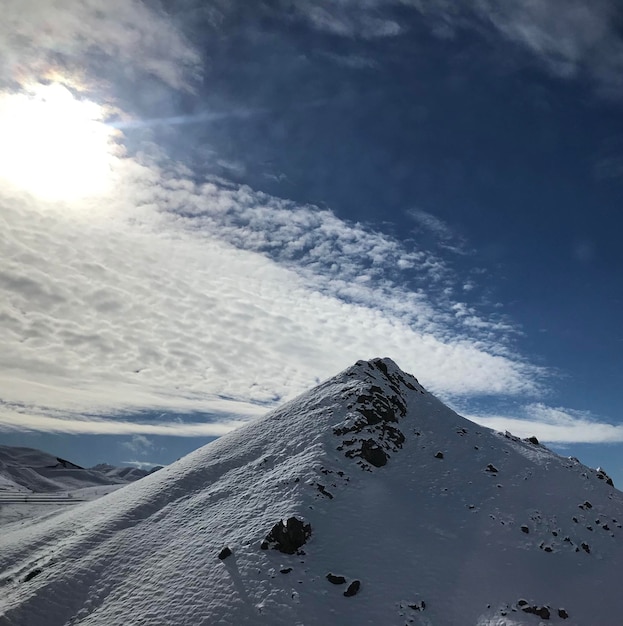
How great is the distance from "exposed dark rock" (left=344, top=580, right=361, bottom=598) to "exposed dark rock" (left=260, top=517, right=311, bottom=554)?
3.73m

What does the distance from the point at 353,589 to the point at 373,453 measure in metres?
13.3

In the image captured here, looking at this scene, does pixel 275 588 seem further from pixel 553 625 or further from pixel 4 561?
pixel 4 561

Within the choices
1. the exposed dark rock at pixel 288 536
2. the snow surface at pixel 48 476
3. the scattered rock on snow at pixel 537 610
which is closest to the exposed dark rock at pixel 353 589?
the exposed dark rock at pixel 288 536

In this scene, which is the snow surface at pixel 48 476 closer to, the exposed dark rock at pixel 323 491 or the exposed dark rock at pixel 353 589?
the exposed dark rock at pixel 323 491

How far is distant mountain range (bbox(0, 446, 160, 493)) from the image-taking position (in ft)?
439

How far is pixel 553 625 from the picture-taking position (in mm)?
20797

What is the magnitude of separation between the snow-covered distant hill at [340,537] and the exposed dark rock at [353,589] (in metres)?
0.07

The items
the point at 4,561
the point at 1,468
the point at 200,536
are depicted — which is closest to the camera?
the point at 200,536

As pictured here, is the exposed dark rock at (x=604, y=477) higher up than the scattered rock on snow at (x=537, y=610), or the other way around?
the exposed dark rock at (x=604, y=477)

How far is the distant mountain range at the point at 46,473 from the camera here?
13375 centimetres

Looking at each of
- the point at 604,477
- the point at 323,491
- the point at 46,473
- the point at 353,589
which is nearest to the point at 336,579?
the point at 353,589

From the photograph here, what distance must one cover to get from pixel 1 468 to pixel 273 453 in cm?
14283

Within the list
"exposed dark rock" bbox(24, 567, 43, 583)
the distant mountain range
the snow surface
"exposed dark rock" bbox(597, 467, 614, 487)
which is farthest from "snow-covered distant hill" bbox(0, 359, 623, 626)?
the distant mountain range

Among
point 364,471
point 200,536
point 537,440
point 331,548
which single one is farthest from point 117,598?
point 537,440
